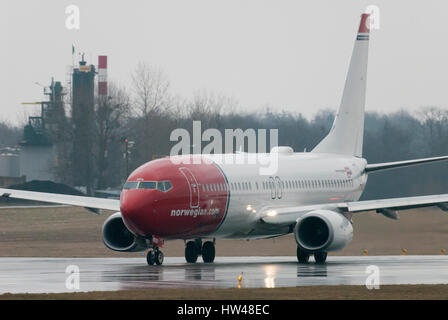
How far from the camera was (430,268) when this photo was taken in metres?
36.8

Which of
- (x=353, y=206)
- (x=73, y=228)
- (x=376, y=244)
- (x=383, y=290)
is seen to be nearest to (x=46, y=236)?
(x=73, y=228)

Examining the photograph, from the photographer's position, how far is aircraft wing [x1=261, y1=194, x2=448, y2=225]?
138 ft

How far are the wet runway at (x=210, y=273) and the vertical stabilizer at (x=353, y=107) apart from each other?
32.7 feet

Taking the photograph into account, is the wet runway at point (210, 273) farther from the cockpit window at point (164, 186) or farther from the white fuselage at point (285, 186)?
the cockpit window at point (164, 186)

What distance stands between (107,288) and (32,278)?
473 cm

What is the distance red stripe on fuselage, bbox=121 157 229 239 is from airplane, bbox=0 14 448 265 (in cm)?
3

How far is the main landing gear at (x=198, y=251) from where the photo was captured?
1645 inches

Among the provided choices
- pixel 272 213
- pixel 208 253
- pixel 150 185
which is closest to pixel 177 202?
pixel 150 185

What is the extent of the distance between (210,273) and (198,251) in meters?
7.83

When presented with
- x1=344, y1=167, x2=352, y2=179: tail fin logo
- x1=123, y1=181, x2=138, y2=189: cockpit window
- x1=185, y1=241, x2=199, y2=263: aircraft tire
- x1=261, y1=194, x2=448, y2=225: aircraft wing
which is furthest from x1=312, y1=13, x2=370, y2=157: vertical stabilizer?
x1=123, y1=181, x2=138, y2=189: cockpit window

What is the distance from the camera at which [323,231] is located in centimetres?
4134

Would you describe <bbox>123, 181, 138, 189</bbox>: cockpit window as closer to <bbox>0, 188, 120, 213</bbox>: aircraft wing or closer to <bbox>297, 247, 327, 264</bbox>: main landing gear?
<bbox>0, 188, 120, 213</bbox>: aircraft wing
